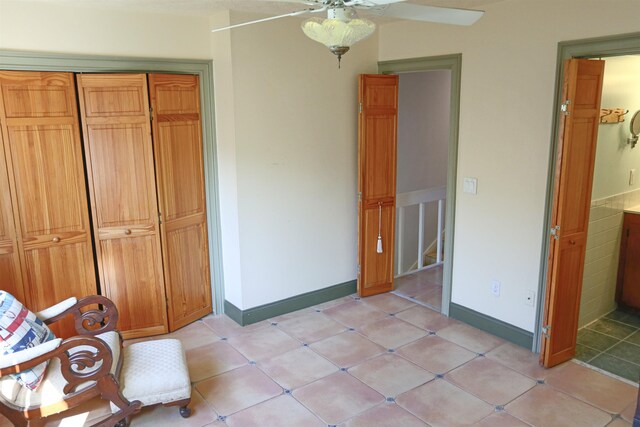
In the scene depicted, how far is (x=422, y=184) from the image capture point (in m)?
5.98

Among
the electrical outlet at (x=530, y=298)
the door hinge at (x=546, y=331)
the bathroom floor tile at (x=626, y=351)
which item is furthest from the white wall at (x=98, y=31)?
the bathroom floor tile at (x=626, y=351)

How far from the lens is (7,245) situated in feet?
10.8

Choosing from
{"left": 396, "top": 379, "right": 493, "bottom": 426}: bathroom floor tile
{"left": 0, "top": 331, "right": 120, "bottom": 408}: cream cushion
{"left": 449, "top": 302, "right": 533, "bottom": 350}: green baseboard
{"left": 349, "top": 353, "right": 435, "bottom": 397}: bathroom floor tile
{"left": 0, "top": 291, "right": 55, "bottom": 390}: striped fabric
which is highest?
{"left": 0, "top": 291, "right": 55, "bottom": 390}: striped fabric

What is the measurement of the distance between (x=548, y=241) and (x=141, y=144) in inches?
117

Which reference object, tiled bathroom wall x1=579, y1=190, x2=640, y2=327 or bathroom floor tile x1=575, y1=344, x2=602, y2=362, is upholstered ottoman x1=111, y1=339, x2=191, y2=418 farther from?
tiled bathroom wall x1=579, y1=190, x2=640, y2=327

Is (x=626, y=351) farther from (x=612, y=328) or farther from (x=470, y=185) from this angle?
(x=470, y=185)

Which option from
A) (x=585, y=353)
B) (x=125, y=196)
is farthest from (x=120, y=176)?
(x=585, y=353)

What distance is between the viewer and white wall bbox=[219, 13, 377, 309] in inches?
151

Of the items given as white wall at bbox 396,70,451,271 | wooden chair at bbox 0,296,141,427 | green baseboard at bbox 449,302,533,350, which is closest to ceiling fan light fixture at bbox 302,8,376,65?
wooden chair at bbox 0,296,141,427

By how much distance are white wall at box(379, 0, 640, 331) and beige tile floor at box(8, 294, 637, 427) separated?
1.60 feet

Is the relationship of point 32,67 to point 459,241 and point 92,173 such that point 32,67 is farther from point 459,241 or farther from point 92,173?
point 459,241

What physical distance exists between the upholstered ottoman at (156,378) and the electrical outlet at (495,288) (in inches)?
93.1

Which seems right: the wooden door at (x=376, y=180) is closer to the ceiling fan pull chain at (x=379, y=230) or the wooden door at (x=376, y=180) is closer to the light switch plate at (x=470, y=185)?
the ceiling fan pull chain at (x=379, y=230)

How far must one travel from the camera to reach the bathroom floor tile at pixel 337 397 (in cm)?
294
